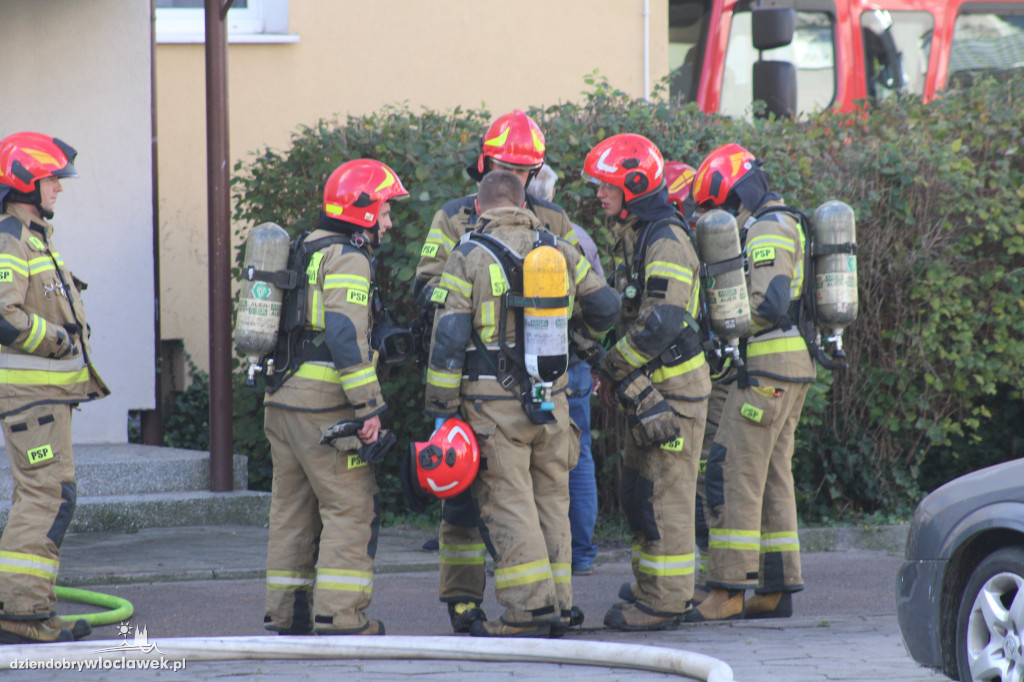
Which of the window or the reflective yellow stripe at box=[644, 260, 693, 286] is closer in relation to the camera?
the reflective yellow stripe at box=[644, 260, 693, 286]

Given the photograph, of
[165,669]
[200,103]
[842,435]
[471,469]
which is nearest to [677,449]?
[471,469]

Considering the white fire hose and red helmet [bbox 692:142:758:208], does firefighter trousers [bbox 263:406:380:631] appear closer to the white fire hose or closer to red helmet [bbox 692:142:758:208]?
the white fire hose

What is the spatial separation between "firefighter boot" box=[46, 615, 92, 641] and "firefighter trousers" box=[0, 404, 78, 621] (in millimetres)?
58

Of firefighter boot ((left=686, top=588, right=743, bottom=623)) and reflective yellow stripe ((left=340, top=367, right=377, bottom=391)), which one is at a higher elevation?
reflective yellow stripe ((left=340, top=367, right=377, bottom=391))

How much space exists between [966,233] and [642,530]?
3.64m

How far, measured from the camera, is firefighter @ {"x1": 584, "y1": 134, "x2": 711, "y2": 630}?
553 cm

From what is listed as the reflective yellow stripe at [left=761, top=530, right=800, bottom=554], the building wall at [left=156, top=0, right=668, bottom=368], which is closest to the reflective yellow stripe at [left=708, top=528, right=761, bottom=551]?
the reflective yellow stripe at [left=761, top=530, right=800, bottom=554]

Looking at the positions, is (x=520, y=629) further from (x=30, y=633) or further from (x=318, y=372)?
(x=30, y=633)

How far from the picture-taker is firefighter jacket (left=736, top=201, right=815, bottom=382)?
586cm

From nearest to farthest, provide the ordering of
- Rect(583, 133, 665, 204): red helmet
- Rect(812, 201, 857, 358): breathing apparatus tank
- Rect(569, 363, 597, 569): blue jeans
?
1. Rect(583, 133, 665, 204): red helmet
2. Rect(812, 201, 857, 358): breathing apparatus tank
3. Rect(569, 363, 597, 569): blue jeans

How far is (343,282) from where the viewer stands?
16.8ft

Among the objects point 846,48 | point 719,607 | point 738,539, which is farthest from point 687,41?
point 719,607

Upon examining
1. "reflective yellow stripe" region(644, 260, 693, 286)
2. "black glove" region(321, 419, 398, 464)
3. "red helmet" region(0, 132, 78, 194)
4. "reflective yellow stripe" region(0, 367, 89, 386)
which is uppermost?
"red helmet" region(0, 132, 78, 194)

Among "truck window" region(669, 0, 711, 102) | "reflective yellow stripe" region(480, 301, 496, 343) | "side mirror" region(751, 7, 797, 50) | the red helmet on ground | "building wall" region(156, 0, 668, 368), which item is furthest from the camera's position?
"truck window" region(669, 0, 711, 102)
